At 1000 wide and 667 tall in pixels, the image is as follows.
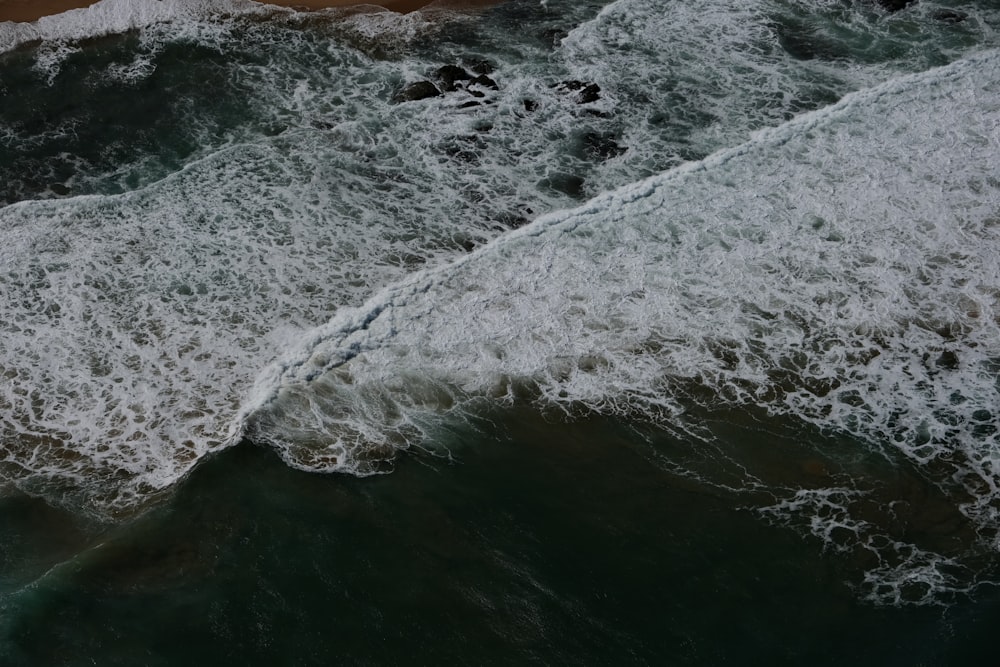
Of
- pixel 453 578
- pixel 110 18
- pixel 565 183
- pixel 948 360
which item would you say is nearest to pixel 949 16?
pixel 565 183

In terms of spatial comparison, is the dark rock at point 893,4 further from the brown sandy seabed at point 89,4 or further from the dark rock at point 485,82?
the dark rock at point 485,82

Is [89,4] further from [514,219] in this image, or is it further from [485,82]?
[514,219]

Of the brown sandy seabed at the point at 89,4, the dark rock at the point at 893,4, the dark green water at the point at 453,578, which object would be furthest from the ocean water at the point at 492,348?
the dark rock at the point at 893,4

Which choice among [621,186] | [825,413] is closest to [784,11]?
[621,186]

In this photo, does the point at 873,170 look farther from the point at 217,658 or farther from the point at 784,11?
the point at 217,658

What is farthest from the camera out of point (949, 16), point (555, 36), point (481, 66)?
point (949, 16)
